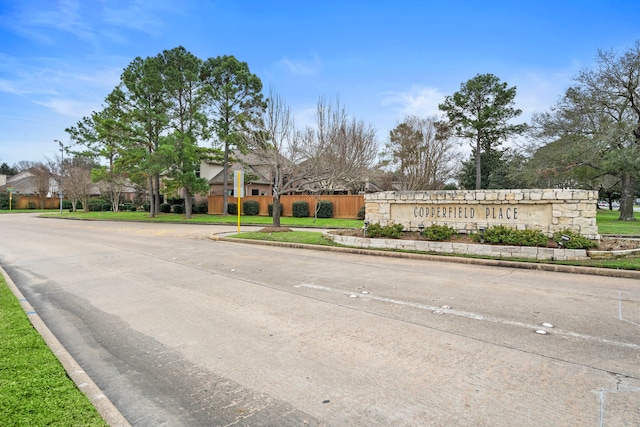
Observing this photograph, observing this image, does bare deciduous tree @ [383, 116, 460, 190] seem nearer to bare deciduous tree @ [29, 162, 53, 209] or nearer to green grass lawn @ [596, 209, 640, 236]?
green grass lawn @ [596, 209, 640, 236]

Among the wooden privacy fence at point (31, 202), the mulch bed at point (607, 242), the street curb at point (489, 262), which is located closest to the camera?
the street curb at point (489, 262)

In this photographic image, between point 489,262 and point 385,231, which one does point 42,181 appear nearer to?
point 385,231

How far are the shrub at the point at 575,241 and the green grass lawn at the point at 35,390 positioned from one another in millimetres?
10797

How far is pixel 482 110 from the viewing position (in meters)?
36.9

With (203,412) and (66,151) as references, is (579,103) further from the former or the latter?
(66,151)

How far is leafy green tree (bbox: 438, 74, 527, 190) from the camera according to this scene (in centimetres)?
3626

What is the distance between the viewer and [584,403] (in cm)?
316

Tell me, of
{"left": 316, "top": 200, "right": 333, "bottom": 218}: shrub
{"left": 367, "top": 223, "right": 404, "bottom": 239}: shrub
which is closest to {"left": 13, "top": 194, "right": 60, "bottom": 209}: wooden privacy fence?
{"left": 316, "top": 200, "right": 333, "bottom": 218}: shrub

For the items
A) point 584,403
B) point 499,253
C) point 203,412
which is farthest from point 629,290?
point 203,412

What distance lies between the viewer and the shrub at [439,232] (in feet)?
39.1

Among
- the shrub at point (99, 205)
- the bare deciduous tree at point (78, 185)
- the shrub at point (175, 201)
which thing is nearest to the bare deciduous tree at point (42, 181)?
the shrub at point (99, 205)

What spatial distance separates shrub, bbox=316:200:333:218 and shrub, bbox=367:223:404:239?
60.2ft

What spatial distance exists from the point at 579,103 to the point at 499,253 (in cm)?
2009

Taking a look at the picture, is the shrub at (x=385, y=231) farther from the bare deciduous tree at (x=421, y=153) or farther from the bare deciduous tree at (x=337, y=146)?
the bare deciduous tree at (x=421, y=153)
